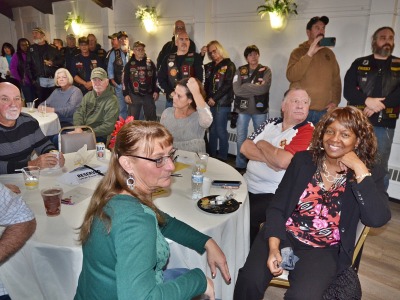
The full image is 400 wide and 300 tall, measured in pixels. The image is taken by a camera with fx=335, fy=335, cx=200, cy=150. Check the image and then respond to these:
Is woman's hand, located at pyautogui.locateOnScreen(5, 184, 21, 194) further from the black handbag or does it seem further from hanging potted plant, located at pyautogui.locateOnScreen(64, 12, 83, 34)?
hanging potted plant, located at pyautogui.locateOnScreen(64, 12, 83, 34)

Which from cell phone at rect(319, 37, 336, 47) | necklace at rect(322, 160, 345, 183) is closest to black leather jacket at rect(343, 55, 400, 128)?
cell phone at rect(319, 37, 336, 47)

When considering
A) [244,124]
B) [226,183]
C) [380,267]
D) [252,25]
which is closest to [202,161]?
[226,183]

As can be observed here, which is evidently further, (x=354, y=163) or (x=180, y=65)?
(x=180, y=65)

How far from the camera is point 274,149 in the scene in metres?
2.29

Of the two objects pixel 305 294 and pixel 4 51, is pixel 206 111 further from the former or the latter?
pixel 4 51

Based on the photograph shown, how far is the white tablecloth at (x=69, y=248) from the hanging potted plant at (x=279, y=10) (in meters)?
3.30

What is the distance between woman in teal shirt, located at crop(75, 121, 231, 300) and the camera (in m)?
0.98

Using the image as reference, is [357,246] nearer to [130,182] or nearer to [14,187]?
[130,182]

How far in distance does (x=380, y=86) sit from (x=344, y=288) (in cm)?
253

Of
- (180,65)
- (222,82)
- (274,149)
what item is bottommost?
(274,149)

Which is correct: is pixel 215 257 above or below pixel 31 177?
below

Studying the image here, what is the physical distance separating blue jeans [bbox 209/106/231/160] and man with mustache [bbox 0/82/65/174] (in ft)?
9.10

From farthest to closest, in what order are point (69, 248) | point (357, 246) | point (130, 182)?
point (357, 246) → point (69, 248) → point (130, 182)

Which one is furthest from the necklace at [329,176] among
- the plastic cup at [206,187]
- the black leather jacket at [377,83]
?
the black leather jacket at [377,83]
